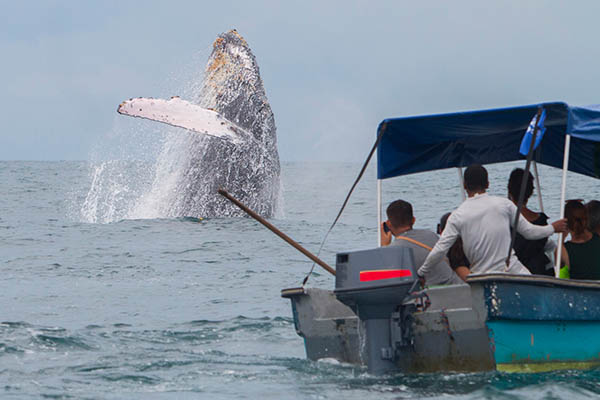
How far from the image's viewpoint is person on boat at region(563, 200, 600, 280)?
731cm

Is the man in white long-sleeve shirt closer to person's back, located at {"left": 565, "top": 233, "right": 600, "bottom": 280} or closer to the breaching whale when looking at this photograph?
person's back, located at {"left": 565, "top": 233, "right": 600, "bottom": 280}

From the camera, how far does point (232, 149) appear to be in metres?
16.9

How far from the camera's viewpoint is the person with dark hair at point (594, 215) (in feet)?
24.4

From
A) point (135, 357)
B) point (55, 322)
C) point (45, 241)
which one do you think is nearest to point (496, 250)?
point (135, 357)

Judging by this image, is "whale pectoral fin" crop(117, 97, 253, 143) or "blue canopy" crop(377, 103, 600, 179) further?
"whale pectoral fin" crop(117, 97, 253, 143)

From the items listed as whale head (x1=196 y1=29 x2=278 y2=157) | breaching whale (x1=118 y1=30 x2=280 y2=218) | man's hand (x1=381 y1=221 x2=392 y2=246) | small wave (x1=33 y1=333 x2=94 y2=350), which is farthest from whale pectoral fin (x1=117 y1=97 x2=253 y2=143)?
man's hand (x1=381 y1=221 x2=392 y2=246)

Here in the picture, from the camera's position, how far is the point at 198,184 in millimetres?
17109

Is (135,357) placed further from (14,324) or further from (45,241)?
(45,241)

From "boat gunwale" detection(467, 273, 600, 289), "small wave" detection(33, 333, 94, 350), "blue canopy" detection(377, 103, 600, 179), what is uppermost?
"blue canopy" detection(377, 103, 600, 179)

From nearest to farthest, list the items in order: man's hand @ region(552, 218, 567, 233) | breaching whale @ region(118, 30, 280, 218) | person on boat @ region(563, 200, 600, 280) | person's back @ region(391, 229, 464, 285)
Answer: man's hand @ region(552, 218, 567, 233) → person's back @ region(391, 229, 464, 285) → person on boat @ region(563, 200, 600, 280) → breaching whale @ region(118, 30, 280, 218)

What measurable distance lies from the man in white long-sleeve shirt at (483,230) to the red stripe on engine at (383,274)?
0.51 meters

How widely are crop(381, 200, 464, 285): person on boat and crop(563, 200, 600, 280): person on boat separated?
1.01 metres

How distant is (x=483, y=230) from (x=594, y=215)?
133 centimetres

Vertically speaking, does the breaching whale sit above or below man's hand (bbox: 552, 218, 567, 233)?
above
